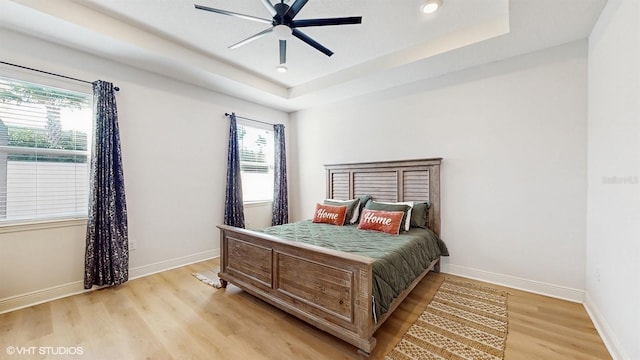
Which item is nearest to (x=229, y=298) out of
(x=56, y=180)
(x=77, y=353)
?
(x=77, y=353)

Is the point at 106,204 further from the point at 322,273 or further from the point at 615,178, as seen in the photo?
the point at 615,178

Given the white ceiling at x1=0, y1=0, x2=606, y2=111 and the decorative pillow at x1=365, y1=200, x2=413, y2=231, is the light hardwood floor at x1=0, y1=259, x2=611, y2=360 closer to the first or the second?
the decorative pillow at x1=365, y1=200, x2=413, y2=231

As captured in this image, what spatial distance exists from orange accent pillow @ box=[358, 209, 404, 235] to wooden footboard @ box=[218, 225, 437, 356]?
882 mm

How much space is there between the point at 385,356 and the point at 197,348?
1376 mm

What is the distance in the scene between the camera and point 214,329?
2.12 meters

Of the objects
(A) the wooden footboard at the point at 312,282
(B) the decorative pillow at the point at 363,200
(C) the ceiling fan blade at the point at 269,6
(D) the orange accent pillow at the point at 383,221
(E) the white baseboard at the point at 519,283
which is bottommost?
(E) the white baseboard at the point at 519,283

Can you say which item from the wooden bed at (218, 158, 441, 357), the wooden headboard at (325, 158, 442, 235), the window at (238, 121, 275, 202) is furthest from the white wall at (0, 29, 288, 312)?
the wooden headboard at (325, 158, 442, 235)

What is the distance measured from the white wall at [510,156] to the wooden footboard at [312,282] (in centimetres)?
158

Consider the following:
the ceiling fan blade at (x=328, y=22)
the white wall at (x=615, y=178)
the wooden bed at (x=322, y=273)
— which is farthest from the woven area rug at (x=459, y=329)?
the ceiling fan blade at (x=328, y=22)

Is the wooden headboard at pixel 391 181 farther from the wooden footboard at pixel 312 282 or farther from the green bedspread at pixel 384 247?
the wooden footboard at pixel 312 282

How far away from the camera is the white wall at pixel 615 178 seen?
1580mm

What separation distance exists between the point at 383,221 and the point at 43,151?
3776 mm

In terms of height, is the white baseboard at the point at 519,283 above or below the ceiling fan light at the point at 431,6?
below

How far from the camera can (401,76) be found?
3467mm
